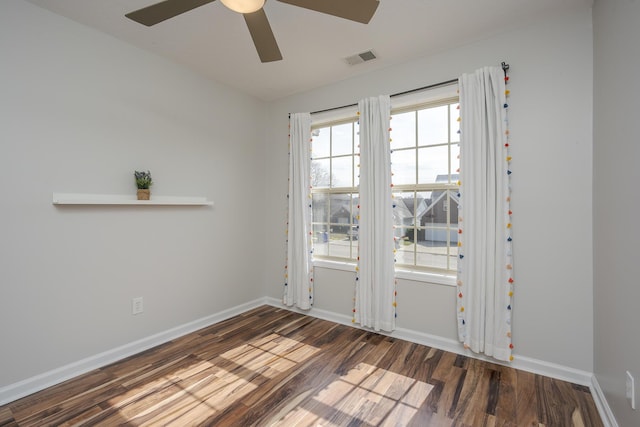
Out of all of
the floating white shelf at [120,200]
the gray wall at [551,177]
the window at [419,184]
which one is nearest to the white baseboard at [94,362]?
the floating white shelf at [120,200]

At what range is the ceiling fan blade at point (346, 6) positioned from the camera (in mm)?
1509

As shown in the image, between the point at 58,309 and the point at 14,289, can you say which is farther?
the point at 58,309

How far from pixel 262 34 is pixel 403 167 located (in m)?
1.71

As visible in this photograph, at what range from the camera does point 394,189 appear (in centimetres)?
288

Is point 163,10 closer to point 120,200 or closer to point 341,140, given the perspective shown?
point 120,200

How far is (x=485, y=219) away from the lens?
7.65ft

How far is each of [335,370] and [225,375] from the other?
2.73 ft

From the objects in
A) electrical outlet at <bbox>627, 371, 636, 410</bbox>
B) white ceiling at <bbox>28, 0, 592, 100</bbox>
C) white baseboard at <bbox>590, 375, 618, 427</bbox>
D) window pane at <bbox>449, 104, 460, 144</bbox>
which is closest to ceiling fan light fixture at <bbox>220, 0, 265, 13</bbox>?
white ceiling at <bbox>28, 0, 592, 100</bbox>

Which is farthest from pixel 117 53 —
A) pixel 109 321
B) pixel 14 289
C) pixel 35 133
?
pixel 109 321

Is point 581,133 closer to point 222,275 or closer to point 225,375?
point 225,375

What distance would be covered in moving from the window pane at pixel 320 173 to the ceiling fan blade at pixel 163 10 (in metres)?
2.06

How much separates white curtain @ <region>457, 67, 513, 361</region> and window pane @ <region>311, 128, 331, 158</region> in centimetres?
147

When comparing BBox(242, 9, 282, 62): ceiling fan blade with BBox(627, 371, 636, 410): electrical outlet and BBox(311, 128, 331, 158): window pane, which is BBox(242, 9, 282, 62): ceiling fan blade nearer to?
BBox(311, 128, 331, 158): window pane

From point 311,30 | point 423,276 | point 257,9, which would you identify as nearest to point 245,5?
point 257,9
